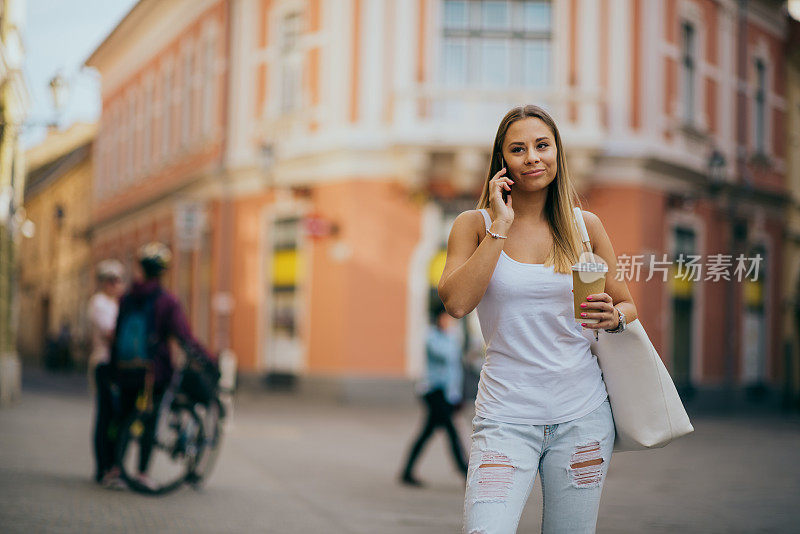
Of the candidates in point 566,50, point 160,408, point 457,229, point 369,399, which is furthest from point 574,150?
point 457,229

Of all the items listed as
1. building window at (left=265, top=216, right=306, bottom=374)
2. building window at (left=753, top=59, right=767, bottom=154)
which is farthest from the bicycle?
building window at (left=753, top=59, right=767, bottom=154)

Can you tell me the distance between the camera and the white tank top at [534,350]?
3133mm

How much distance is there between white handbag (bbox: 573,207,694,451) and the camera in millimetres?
3193

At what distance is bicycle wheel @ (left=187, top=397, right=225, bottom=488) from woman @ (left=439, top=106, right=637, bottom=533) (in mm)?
5471

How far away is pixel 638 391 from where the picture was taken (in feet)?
10.5

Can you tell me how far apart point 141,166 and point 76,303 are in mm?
11904

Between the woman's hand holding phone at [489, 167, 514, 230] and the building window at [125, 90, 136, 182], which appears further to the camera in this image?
the building window at [125, 90, 136, 182]

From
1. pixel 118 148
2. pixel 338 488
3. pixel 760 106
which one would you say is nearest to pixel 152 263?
pixel 338 488

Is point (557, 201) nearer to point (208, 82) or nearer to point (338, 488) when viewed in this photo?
point (338, 488)

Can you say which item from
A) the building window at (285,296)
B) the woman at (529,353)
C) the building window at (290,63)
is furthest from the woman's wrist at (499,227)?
the building window at (290,63)

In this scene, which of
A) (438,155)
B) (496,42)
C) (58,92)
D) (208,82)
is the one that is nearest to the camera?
(58,92)

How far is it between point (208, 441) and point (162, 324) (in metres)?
1.03

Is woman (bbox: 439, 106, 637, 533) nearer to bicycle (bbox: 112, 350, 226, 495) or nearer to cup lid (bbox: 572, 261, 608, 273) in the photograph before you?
cup lid (bbox: 572, 261, 608, 273)

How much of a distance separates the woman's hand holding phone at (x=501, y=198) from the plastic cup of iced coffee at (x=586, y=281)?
255 millimetres
